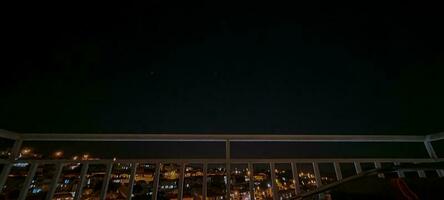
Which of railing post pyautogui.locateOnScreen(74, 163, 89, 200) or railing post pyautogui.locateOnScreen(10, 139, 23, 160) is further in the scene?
railing post pyautogui.locateOnScreen(10, 139, 23, 160)

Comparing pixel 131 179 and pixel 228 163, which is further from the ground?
pixel 228 163

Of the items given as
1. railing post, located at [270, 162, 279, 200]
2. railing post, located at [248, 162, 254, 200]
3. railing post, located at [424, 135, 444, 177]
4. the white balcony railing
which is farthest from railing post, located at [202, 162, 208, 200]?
railing post, located at [424, 135, 444, 177]

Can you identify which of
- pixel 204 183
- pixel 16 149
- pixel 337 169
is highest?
pixel 16 149

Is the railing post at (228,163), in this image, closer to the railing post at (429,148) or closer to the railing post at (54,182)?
the railing post at (54,182)

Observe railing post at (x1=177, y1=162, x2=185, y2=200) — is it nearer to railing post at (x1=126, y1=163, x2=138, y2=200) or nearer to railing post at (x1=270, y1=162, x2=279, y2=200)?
railing post at (x1=126, y1=163, x2=138, y2=200)

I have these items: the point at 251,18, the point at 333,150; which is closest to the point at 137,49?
the point at 251,18

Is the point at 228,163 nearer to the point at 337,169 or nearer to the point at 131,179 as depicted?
the point at 131,179

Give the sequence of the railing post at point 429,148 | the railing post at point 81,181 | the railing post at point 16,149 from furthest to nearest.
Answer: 1. the railing post at point 429,148
2. the railing post at point 16,149
3. the railing post at point 81,181

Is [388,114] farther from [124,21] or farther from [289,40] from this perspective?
[124,21]

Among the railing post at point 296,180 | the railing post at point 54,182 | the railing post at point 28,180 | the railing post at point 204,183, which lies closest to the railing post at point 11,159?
the railing post at point 28,180

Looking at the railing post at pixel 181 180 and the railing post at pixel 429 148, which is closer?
the railing post at pixel 181 180

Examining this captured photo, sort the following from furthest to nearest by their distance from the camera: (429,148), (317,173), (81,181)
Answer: (429,148) → (317,173) → (81,181)

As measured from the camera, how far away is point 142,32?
1.53 meters

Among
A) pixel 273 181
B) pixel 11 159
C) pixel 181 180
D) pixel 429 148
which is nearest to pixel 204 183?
pixel 181 180
